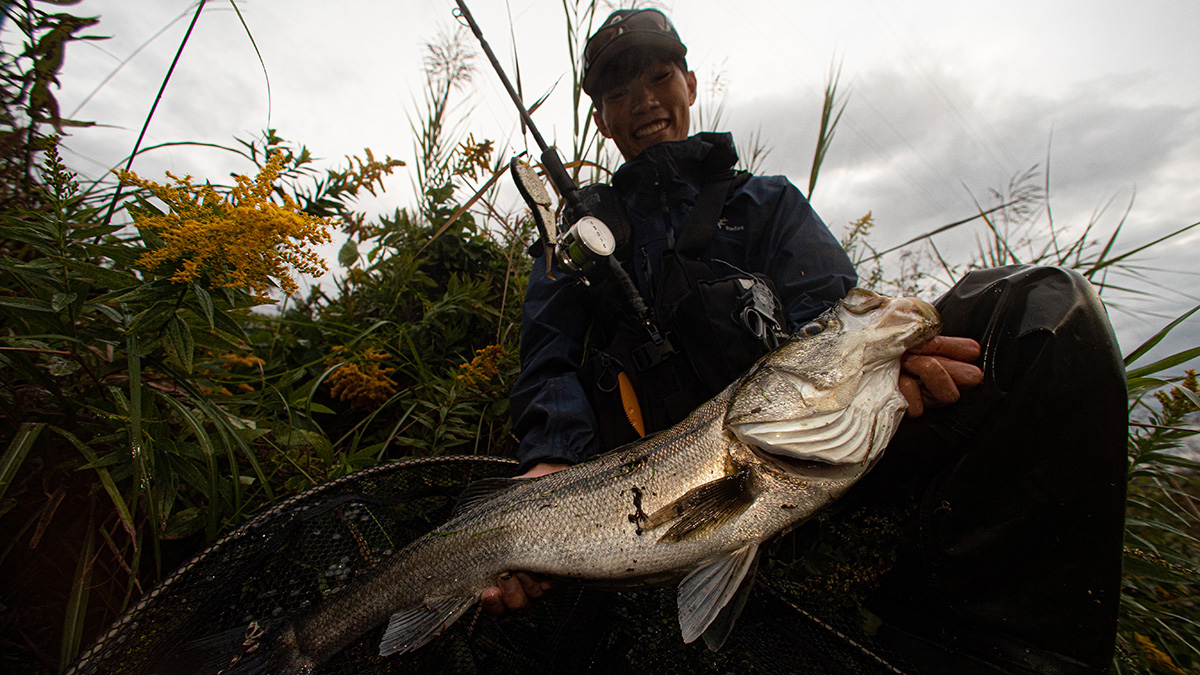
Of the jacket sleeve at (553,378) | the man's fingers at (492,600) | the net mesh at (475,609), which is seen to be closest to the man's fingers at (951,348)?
the net mesh at (475,609)

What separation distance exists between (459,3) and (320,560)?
10.9ft

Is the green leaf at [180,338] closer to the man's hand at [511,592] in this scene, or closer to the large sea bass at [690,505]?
the large sea bass at [690,505]

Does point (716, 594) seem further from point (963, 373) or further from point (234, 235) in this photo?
point (234, 235)

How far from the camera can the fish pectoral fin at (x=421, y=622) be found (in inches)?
70.1

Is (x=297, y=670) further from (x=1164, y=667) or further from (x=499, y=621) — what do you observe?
(x=1164, y=667)

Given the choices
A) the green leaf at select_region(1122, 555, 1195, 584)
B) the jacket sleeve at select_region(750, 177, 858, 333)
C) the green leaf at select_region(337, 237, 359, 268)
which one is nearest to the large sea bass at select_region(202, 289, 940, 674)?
the jacket sleeve at select_region(750, 177, 858, 333)

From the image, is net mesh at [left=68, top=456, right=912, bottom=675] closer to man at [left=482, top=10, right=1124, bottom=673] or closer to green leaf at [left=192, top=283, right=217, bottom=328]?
man at [left=482, top=10, right=1124, bottom=673]

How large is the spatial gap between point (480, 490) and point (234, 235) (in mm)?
1290

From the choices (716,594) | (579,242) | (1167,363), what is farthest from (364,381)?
(1167,363)

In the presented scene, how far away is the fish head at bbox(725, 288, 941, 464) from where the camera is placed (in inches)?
63.3

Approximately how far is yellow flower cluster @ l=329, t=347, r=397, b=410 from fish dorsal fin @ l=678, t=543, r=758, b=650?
7.37ft

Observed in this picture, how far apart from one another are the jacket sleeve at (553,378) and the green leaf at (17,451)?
174cm

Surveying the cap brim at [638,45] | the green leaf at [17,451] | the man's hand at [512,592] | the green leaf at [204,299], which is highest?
the cap brim at [638,45]

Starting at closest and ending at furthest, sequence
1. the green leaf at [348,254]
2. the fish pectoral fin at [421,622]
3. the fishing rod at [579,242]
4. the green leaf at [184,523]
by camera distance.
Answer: the fish pectoral fin at [421,622] → the green leaf at [184,523] → the fishing rod at [579,242] → the green leaf at [348,254]
